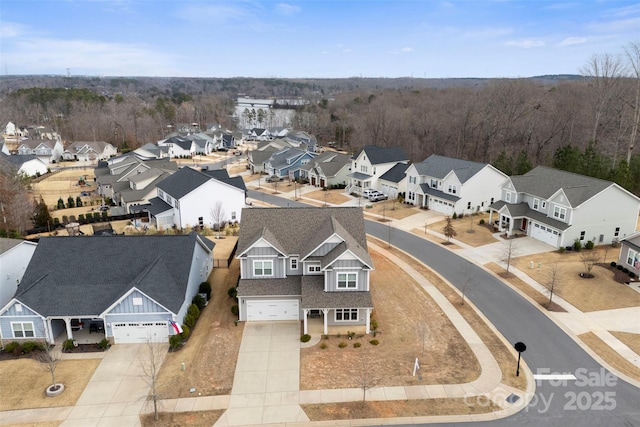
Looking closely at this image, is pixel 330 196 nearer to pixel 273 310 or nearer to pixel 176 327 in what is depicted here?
pixel 273 310

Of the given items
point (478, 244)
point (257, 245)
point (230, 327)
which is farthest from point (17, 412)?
point (478, 244)

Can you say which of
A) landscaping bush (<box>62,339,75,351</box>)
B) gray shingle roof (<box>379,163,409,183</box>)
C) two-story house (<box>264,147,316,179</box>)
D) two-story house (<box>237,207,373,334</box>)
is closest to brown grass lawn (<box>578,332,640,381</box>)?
two-story house (<box>237,207,373,334</box>)

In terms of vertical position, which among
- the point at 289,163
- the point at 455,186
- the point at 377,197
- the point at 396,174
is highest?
the point at 455,186

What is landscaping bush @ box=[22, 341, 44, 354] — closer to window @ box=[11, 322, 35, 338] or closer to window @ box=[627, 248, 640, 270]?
window @ box=[11, 322, 35, 338]

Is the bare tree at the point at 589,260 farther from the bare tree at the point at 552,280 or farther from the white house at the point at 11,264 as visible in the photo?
the white house at the point at 11,264

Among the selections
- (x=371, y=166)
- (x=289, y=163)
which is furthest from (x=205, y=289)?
(x=289, y=163)

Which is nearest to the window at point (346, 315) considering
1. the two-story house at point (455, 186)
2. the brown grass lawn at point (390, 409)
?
the brown grass lawn at point (390, 409)
